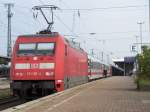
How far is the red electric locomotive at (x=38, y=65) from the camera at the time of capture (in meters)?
24.0

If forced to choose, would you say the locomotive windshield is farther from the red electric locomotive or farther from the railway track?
the railway track

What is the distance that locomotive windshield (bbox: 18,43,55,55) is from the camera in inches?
966

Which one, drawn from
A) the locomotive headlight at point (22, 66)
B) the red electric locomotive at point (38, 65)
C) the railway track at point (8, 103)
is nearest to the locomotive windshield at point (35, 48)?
the red electric locomotive at point (38, 65)

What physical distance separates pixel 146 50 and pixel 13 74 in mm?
12335

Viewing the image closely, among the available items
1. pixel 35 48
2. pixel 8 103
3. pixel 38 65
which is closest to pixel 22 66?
pixel 38 65

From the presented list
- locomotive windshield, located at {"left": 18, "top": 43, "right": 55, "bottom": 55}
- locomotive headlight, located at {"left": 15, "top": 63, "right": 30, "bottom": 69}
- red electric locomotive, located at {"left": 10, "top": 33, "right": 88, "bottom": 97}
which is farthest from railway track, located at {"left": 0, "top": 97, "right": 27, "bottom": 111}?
locomotive windshield, located at {"left": 18, "top": 43, "right": 55, "bottom": 55}

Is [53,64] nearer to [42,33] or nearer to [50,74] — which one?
[50,74]

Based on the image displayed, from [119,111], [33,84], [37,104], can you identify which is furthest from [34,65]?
[119,111]

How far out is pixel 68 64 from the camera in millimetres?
27172

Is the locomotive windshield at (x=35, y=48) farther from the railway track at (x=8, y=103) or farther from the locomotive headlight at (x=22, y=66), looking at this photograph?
the railway track at (x=8, y=103)

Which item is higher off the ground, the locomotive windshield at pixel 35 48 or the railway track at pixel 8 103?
the locomotive windshield at pixel 35 48

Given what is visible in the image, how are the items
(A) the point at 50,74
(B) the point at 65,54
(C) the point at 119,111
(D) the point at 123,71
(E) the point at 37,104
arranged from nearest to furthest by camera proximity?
(C) the point at 119,111
(E) the point at 37,104
(A) the point at 50,74
(B) the point at 65,54
(D) the point at 123,71

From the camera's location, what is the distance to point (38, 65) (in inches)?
953

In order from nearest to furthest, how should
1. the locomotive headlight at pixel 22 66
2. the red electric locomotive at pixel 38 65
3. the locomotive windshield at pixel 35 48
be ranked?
1. the red electric locomotive at pixel 38 65
2. the locomotive headlight at pixel 22 66
3. the locomotive windshield at pixel 35 48
